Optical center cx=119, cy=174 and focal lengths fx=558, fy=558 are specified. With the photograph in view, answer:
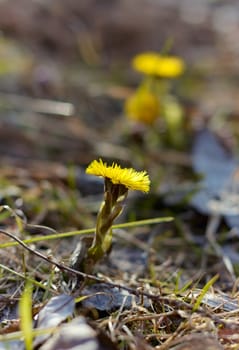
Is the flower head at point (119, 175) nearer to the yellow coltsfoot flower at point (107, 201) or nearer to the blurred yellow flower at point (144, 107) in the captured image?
the yellow coltsfoot flower at point (107, 201)

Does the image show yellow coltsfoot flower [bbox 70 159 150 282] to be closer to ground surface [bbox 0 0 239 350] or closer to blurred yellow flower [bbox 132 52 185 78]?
ground surface [bbox 0 0 239 350]

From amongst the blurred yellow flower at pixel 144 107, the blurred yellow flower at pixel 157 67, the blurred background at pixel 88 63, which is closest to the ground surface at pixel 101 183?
the blurred background at pixel 88 63

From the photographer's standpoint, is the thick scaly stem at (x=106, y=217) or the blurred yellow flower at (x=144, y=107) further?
the blurred yellow flower at (x=144, y=107)

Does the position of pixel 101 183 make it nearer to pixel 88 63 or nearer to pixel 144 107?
pixel 144 107

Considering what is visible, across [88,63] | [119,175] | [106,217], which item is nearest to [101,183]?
[106,217]

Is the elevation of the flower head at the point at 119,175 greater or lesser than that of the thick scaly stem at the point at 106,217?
greater

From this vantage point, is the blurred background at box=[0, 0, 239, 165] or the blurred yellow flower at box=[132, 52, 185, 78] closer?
the blurred yellow flower at box=[132, 52, 185, 78]

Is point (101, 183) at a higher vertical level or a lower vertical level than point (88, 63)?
lower

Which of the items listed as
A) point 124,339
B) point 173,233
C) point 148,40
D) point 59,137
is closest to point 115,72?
point 148,40

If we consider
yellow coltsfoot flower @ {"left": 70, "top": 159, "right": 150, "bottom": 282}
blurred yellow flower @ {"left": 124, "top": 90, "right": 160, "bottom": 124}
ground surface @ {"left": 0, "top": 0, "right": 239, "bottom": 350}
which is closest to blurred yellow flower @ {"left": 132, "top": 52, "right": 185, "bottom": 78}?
blurred yellow flower @ {"left": 124, "top": 90, "right": 160, "bottom": 124}
